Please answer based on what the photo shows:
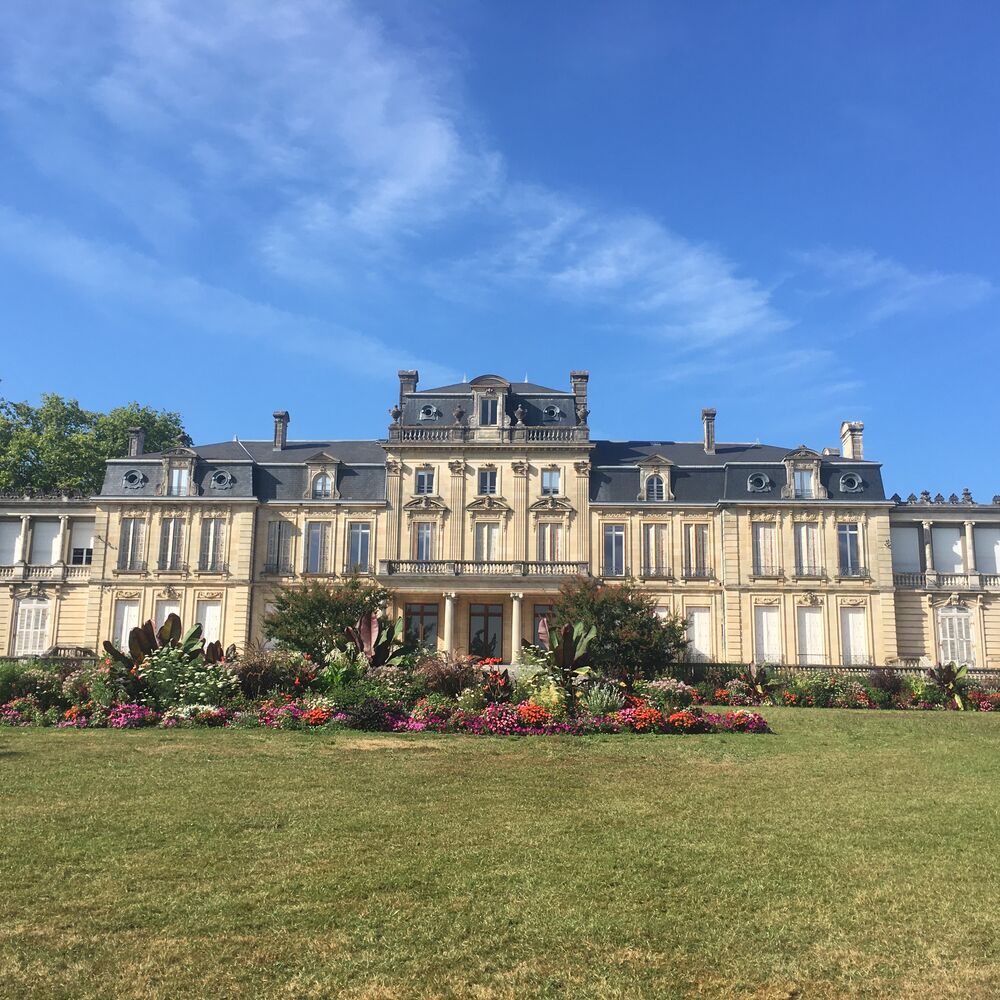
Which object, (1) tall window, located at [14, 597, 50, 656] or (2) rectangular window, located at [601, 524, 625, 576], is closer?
(2) rectangular window, located at [601, 524, 625, 576]

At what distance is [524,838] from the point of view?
30.1 feet

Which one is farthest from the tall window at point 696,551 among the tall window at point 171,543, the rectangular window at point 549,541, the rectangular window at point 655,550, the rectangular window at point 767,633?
the tall window at point 171,543

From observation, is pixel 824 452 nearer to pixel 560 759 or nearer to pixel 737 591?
pixel 737 591

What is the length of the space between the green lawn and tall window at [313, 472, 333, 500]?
2611 cm

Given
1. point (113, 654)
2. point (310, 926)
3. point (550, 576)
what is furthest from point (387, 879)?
point (550, 576)

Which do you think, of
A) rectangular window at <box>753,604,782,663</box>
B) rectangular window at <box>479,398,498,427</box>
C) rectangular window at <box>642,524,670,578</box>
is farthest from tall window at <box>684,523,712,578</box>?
rectangular window at <box>479,398,498,427</box>

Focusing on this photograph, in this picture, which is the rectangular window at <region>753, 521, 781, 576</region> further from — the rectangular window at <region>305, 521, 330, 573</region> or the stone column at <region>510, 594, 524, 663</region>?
the rectangular window at <region>305, 521, 330, 573</region>

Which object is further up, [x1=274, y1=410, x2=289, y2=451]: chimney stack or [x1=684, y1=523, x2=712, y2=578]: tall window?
[x1=274, y1=410, x2=289, y2=451]: chimney stack

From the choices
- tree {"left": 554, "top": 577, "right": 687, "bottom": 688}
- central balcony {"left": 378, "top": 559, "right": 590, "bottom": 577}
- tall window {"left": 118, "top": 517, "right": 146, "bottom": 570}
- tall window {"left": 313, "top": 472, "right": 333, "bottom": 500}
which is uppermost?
tall window {"left": 313, "top": 472, "right": 333, "bottom": 500}

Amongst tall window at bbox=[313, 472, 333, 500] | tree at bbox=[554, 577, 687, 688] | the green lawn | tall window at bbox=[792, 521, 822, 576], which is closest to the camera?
the green lawn

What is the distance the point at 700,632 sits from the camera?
125 feet

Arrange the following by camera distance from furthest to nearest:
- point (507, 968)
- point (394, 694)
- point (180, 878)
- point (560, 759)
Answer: point (394, 694), point (560, 759), point (180, 878), point (507, 968)

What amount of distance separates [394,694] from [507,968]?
12.7 meters

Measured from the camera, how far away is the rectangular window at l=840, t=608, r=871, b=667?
122 feet
